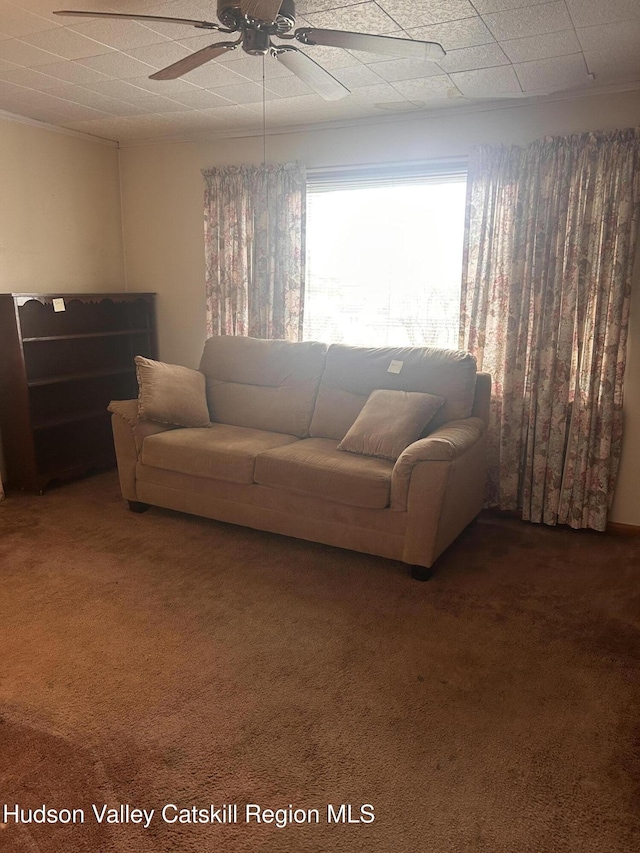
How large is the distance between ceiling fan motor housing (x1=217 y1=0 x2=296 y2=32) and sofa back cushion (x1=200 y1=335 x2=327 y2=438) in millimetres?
2014

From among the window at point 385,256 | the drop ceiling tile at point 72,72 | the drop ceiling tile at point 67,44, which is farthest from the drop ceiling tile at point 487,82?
the drop ceiling tile at point 72,72

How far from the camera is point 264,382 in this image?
406 centimetres

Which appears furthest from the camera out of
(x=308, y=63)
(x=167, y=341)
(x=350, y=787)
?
(x=167, y=341)

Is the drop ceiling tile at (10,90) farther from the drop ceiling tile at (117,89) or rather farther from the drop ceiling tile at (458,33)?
the drop ceiling tile at (458,33)

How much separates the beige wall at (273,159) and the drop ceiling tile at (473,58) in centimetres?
70

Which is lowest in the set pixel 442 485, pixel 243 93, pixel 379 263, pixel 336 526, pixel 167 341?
pixel 336 526

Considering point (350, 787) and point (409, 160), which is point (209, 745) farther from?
point (409, 160)

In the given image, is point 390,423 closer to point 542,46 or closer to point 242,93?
point 542,46

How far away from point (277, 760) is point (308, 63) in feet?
8.44

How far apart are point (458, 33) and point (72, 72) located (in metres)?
2.01

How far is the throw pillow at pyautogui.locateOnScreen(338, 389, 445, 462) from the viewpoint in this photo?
3.24 m

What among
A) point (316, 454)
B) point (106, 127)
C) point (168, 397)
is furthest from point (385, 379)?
point (106, 127)

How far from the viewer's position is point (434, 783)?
5.83 ft

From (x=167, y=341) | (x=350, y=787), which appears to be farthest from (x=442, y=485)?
(x=167, y=341)
